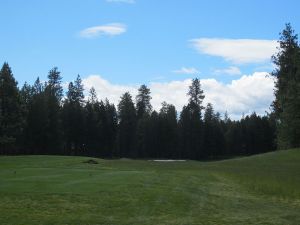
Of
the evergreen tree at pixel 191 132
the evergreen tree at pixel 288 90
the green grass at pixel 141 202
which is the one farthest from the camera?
the evergreen tree at pixel 191 132

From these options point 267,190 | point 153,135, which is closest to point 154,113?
point 153,135

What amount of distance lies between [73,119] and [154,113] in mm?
26931

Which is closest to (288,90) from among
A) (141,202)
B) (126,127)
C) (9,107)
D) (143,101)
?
(9,107)

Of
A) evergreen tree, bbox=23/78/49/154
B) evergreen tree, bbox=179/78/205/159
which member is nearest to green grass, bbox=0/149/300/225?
evergreen tree, bbox=23/78/49/154

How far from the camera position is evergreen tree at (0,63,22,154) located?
87125 mm

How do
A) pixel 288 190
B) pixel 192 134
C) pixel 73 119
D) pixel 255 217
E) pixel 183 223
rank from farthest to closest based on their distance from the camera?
pixel 192 134
pixel 73 119
pixel 288 190
pixel 255 217
pixel 183 223

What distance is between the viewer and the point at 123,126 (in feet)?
466

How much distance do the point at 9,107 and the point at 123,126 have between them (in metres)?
55.8

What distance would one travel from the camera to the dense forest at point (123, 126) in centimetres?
8900

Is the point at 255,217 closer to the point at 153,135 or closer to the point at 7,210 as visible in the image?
the point at 7,210

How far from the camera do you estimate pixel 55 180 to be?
29.4 m

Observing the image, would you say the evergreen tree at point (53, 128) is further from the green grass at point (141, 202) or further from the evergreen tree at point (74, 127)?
the green grass at point (141, 202)

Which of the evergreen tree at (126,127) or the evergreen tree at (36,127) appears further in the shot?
the evergreen tree at (126,127)

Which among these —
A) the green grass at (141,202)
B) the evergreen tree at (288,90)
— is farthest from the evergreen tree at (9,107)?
the green grass at (141,202)
